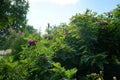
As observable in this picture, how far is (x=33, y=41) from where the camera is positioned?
22.1 feet

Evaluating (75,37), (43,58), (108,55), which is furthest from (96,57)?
(43,58)

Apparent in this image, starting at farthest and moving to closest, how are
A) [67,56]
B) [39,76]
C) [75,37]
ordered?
1. [75,37]
2. [67,56]
3. [39,76]

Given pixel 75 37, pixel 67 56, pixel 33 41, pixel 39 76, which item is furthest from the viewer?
pixel 75 37

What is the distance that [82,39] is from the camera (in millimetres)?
7648

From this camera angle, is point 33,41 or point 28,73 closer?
point 28,73

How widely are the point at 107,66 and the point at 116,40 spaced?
2.37 feet

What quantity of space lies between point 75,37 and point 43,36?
3.27 feet

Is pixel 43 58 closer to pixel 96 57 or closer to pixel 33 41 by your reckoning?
pixel 33 41

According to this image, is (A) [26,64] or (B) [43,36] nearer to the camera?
(A) [26,64]

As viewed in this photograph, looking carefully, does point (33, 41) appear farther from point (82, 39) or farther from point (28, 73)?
point (82, 39)

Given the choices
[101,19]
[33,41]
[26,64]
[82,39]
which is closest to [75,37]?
[82,39]

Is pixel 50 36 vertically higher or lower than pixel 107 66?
higher

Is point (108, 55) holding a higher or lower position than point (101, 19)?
lower

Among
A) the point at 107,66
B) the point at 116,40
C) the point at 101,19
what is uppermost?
the point at 101,19
